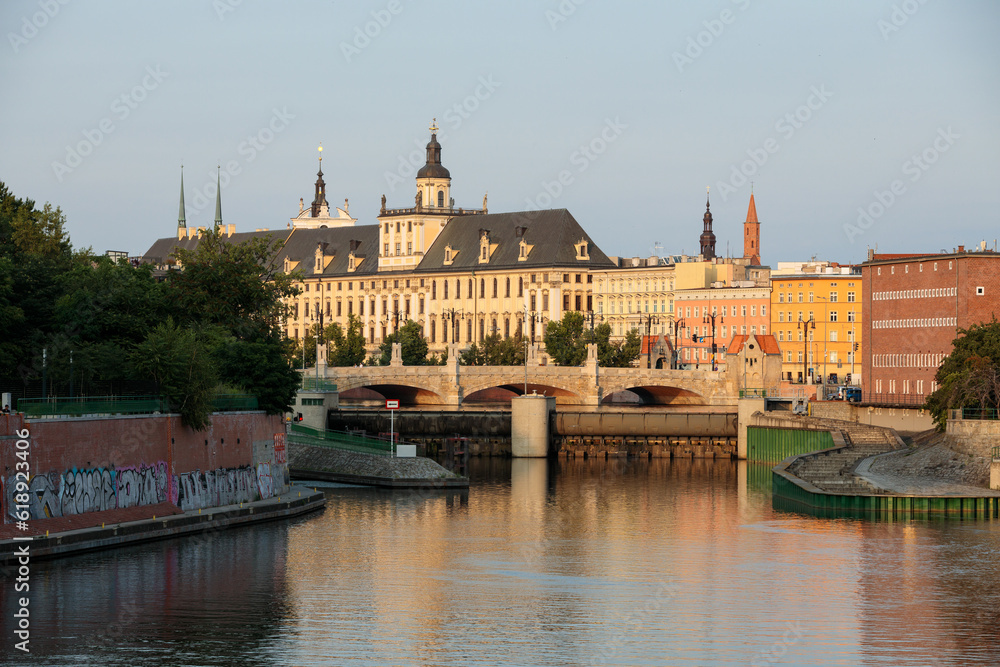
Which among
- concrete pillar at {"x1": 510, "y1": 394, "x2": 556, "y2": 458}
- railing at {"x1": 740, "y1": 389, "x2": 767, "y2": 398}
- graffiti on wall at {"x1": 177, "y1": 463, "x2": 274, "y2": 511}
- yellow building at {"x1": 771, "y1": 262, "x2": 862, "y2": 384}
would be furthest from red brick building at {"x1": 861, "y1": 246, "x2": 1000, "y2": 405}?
yellow building at {"x1": 771, "y1": 262, "x2": 862, "y2": 384}

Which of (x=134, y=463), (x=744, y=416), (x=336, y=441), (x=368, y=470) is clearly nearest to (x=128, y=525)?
(x=134, y=463)

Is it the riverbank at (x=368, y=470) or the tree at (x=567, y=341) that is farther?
the tree at (x=567, y=341)

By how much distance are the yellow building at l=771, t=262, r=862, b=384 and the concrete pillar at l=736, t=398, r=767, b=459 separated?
187 feet

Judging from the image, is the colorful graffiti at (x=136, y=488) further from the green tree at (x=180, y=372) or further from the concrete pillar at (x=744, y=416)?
the concrete pillar at (x=744, y=416)

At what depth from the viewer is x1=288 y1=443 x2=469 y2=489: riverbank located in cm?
8956

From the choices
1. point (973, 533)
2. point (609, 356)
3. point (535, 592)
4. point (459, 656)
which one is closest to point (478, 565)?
point (535, 592)

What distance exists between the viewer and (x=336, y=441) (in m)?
95.1

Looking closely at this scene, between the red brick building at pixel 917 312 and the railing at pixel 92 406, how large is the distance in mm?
55931

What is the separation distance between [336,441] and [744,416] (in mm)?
33804

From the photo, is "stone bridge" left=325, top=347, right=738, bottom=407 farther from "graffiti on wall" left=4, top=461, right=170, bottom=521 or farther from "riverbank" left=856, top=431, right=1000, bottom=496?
"graffiti on wall" left=4, top=461, right=170, bottom=521

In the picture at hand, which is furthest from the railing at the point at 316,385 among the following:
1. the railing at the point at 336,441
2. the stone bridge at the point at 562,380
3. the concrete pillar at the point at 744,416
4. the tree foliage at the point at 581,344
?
the tree foliage at the point at 581,344

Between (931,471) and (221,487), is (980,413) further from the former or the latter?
(221,487)

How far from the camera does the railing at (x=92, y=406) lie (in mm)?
59125

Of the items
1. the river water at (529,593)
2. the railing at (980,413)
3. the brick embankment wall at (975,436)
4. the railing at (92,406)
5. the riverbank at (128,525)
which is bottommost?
the river water at (529,593)
